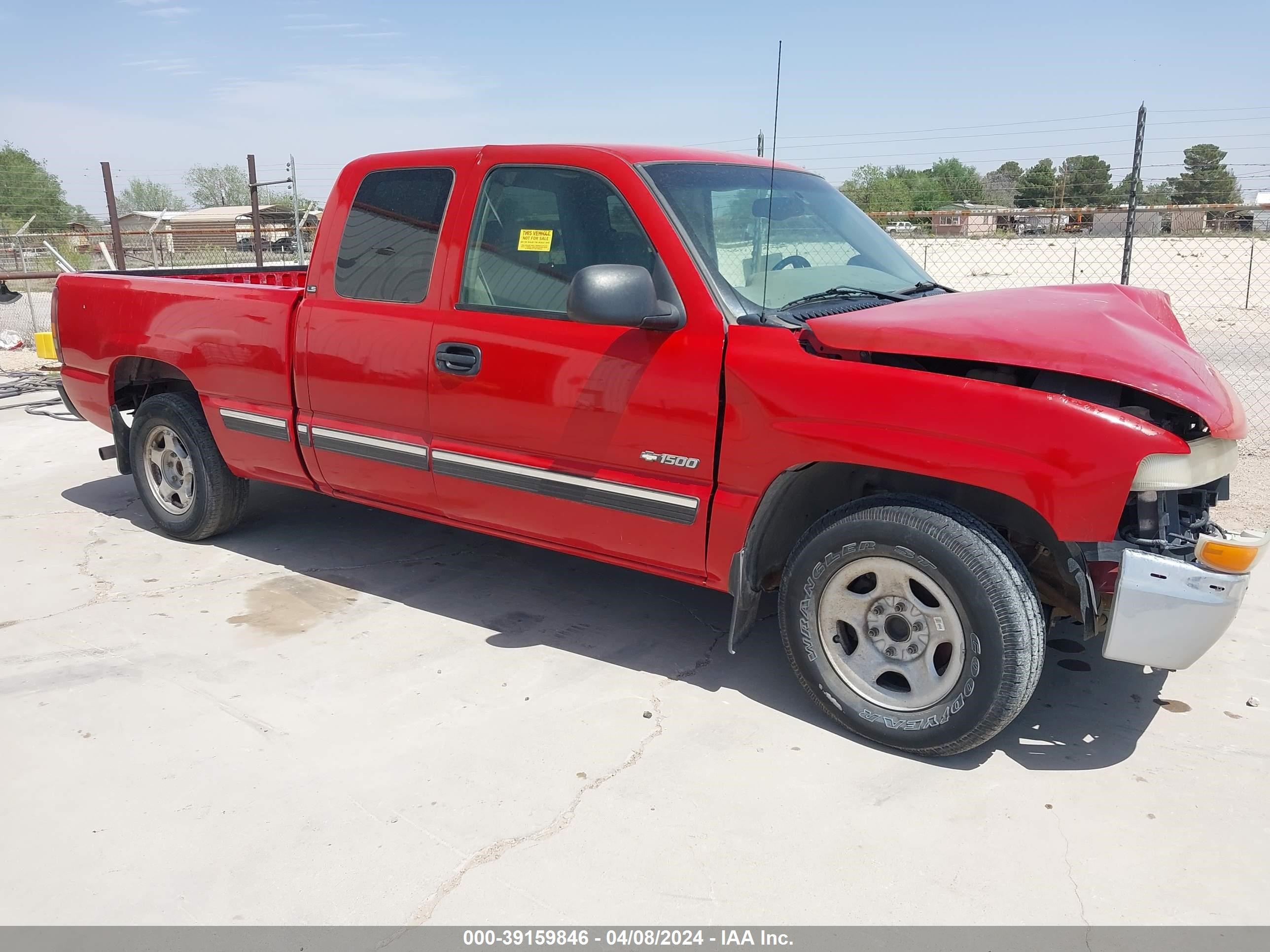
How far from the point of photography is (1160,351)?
3.04 m

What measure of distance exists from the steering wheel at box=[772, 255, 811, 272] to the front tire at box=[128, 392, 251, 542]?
314cm

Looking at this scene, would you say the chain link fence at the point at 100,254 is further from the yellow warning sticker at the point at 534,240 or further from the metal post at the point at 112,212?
the yellow warning sticker at the point at 534,240

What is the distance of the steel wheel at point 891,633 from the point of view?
3.19 m

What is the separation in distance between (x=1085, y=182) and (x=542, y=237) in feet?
58.1

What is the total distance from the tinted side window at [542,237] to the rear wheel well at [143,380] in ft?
7.21

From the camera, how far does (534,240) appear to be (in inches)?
151

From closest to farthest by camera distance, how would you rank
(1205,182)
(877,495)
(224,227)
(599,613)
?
(877,495), (599,613), (1205,182), (224,227)

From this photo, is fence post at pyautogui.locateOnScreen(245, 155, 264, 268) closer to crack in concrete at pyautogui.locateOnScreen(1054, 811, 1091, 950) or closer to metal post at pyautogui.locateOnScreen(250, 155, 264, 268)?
metal post at pyautogui.locateOnScreen(250, 155, 264, 268)

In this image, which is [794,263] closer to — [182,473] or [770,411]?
[770,411]

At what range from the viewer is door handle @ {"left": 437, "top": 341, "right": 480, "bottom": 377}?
154 inches

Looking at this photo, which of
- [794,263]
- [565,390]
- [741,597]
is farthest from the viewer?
[794,263]

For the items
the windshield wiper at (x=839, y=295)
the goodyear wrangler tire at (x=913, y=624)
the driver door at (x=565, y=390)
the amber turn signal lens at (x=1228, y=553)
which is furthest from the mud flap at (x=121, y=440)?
the amber turn signal lens at (x=1228, y=553)

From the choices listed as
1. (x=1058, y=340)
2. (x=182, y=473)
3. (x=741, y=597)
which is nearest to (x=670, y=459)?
(x=741, y=597)
